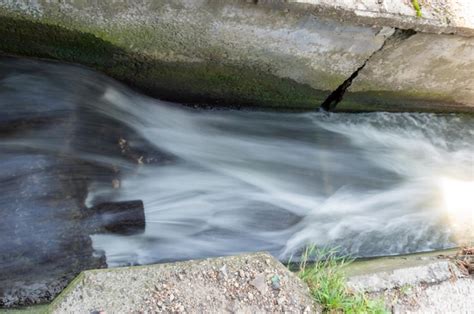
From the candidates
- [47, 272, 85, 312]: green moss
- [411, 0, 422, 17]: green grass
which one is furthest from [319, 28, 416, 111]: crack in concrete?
[47, 272, 85, 312]: green moss

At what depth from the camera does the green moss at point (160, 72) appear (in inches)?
126

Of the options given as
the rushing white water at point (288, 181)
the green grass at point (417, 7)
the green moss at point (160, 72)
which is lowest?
the rushing white water at point (288, 181)

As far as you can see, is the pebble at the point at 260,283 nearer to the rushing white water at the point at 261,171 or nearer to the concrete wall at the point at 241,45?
the rushing white water at the point at 261,171

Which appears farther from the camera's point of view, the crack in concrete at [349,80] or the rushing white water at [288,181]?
the rushing white water at [288,181]

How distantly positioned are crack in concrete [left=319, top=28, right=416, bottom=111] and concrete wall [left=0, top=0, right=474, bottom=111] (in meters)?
0.02

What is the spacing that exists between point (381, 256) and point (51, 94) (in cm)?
267

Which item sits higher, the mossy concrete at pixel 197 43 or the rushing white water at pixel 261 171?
the mossy concrete at pixel 197 43

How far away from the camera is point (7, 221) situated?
9.72 ft

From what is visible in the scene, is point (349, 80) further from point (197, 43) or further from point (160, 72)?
point (160, 72)

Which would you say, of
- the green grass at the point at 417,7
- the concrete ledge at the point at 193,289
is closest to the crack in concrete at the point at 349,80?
the green grass at the point at 417,7

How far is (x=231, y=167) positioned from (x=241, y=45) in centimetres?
104

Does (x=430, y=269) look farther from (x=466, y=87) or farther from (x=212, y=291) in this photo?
(x=466, y=87)

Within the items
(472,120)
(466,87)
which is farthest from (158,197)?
(472,120)

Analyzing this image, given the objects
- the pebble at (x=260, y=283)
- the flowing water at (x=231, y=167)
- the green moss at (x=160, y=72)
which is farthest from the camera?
the flowing water at (x=231, y=167)
